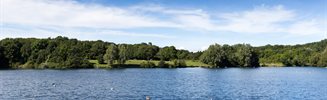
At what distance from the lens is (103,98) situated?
60.8 metres

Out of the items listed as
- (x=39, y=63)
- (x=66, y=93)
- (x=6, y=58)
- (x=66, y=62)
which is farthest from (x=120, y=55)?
(x=66, y=93)

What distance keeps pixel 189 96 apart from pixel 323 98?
1866 centimetres

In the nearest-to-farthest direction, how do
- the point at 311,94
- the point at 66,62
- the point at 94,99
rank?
the point at 94,99 → the point at 311,94 → the point at 66,62

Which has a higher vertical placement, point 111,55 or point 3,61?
point 111,55

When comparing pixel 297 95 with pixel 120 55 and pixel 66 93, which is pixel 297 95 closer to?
pixel 66 93

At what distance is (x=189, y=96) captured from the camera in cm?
6325

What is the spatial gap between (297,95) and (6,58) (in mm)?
157784

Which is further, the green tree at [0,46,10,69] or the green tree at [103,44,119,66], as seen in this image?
the green tree at [0,46,10,69]

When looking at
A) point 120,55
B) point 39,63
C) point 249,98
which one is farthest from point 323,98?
point 39,63

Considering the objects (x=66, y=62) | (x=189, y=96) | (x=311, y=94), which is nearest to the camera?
(x=189, y=96)

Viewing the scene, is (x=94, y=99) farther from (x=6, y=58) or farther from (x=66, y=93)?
(x=6, y=58)

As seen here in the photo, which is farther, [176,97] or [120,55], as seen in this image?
[120,55]

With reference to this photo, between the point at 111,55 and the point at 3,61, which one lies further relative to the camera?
the point at 3,61

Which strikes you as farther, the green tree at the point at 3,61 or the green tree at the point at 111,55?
the green tree at the point at 3,61
